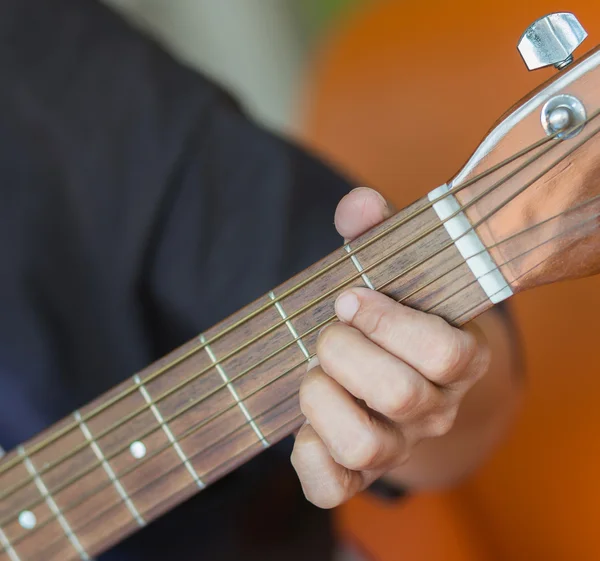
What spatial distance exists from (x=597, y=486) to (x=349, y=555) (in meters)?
0.37

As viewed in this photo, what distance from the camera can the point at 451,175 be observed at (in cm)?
74

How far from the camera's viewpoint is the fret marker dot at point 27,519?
530 mm

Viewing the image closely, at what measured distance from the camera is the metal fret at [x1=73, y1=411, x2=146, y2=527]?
19.3 inches

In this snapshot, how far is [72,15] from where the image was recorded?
0.72m

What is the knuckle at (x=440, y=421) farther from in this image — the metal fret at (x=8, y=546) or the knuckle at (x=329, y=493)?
the metal fret at (x=8, y=546)

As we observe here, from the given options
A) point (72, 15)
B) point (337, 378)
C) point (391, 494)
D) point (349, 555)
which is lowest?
point (349, 555)

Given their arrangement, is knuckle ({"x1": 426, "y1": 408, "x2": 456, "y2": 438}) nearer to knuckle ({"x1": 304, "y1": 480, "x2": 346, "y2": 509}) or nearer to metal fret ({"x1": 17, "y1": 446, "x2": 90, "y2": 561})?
knuckle ({"x1": 304, "y1": 480, "x2": 346, "y2": 509})

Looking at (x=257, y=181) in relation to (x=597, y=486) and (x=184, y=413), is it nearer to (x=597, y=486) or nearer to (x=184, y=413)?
(x=184, y=413)

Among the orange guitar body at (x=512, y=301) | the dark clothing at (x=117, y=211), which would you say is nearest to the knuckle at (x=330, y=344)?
the dark clothing at (x=117, y=211)

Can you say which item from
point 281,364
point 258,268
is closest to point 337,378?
point 281,364

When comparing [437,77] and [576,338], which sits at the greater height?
[437,77]

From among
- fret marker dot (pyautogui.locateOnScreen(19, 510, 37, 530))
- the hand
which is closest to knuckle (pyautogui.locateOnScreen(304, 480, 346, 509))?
the hand

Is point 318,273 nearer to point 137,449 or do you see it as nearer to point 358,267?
point 358,267

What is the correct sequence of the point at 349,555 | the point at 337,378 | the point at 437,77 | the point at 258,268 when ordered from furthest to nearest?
the point at 349,555
the point at 437,77
the point at 258,268
the point at 337,378
